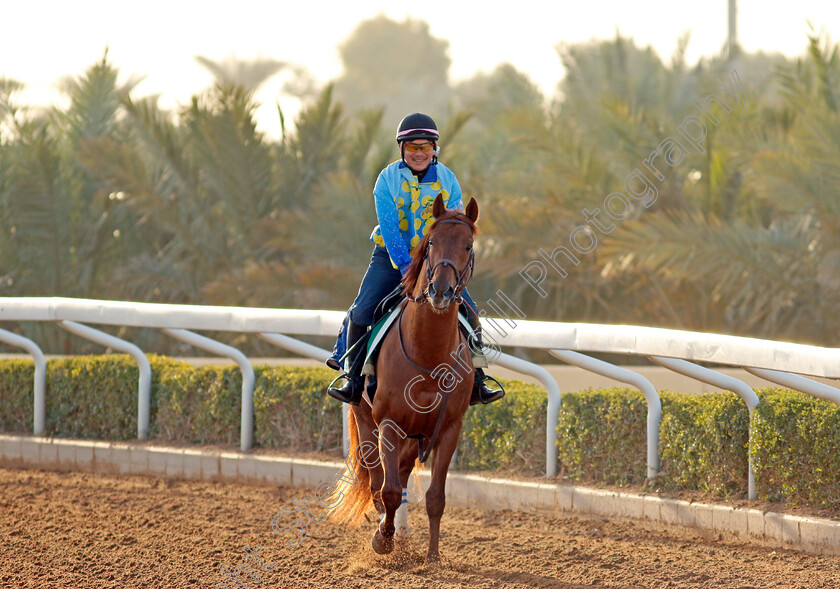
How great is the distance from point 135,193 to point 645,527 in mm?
9620

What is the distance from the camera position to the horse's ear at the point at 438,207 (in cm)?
484

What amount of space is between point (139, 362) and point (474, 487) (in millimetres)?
2802

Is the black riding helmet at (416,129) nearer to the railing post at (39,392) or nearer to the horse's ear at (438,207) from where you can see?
the horse's ear at (438,207)

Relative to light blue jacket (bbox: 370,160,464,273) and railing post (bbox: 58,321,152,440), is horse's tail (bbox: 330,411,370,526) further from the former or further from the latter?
railing post (bbox: 58,321,152,440)

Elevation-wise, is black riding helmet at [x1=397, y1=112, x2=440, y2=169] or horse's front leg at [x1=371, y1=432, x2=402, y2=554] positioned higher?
black riding helmet at [x1=397, y1=112, x2=440, y2=169]

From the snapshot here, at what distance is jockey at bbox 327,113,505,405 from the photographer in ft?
17.4

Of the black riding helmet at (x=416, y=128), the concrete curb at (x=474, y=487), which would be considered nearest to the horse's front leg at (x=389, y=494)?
the concrete curb at (x=474, y=487)

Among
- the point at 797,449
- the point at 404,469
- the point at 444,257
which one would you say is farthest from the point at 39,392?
the point at 797,449

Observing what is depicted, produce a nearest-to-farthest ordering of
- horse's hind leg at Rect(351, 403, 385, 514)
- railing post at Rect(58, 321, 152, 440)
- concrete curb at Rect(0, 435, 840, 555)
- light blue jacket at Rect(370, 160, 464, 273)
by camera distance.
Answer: concrete curb at Rect(0, 435, 840, 555), light blue jacket at Rect(370, 160, 464, 273), horse's hind leg at Rect(351, 403, 385, 514), railing post at Rect(58, 321, 152, 440)

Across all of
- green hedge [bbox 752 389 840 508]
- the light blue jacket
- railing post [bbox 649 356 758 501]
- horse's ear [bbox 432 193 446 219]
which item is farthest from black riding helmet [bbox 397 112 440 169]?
green hedge [bbox 752 389 840 508]

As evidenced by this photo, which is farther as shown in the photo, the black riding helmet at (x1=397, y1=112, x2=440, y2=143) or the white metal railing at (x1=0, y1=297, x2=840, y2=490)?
the black riding helmet at (x1=397, y1=112, x2=440, y2=143)

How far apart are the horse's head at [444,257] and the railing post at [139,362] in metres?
3.24

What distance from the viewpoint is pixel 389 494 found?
511 cm

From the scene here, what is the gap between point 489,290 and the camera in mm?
12766
